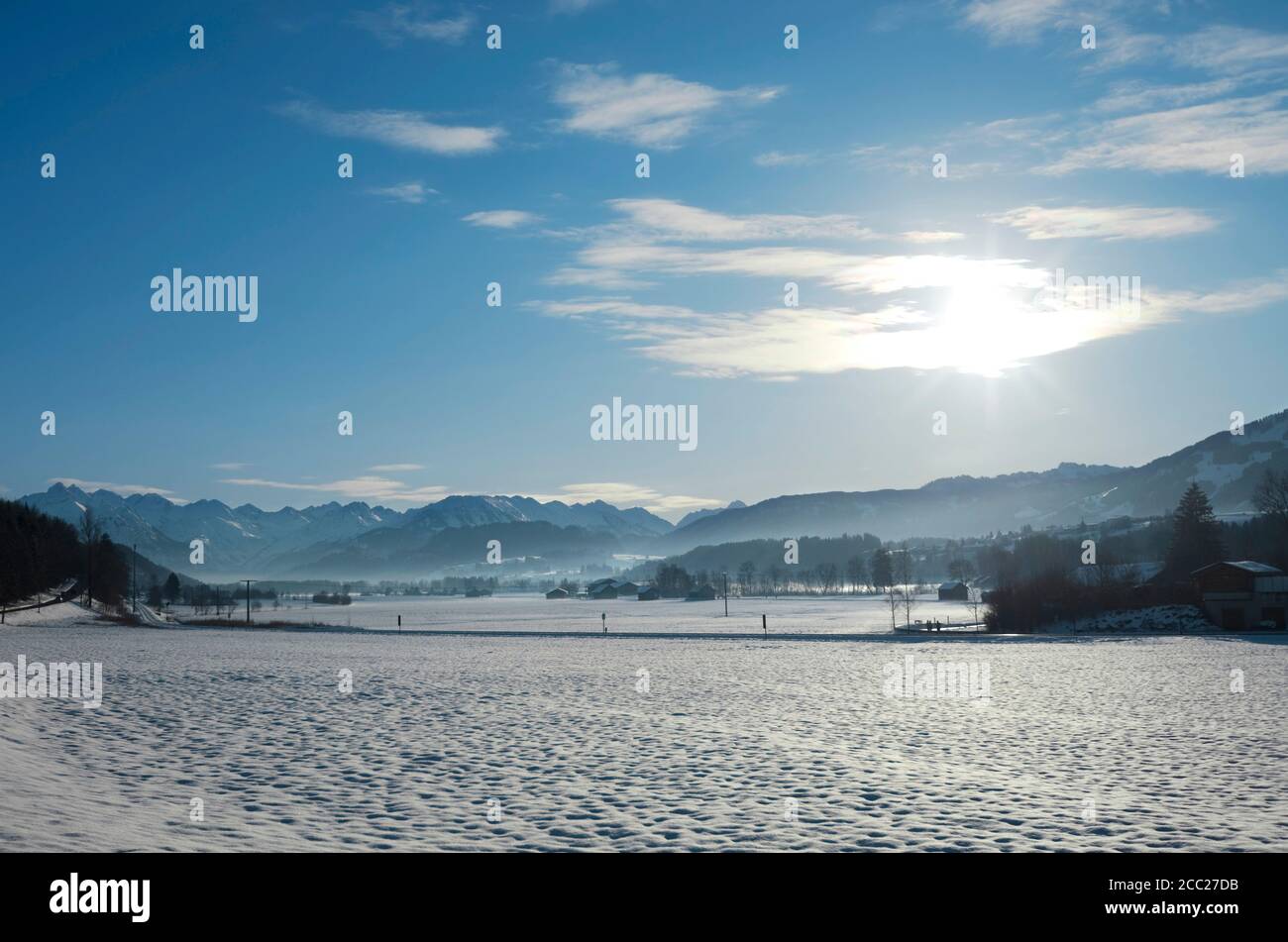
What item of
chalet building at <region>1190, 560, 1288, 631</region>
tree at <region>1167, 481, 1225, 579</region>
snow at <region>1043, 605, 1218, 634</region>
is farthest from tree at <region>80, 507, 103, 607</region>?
tree at <region>1167, 481, 1225, 579</region>

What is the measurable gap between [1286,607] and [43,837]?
80699 mm

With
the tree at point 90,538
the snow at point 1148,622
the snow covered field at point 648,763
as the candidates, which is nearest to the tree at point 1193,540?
the snow at point 1148,622

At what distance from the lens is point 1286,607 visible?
2776 inches

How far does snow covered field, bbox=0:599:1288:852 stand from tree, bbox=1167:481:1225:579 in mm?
73130

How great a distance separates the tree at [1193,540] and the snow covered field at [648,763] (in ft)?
240

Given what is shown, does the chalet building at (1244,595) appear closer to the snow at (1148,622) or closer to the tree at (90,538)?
the snow at (1148,622)

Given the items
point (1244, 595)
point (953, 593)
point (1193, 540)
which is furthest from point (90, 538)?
point (1193, 540)

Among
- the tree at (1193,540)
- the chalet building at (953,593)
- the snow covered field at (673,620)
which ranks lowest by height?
the chalet building at (953,593)

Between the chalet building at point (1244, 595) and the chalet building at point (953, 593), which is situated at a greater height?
the chalet building at point (1244, 595)

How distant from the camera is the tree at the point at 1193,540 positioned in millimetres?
100625

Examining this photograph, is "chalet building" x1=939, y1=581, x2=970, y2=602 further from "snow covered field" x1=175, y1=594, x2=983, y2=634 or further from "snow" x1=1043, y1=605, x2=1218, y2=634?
"snow" x1=1043, y1=605, x2=1218, y2=634

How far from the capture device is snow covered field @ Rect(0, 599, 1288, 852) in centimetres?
1267
